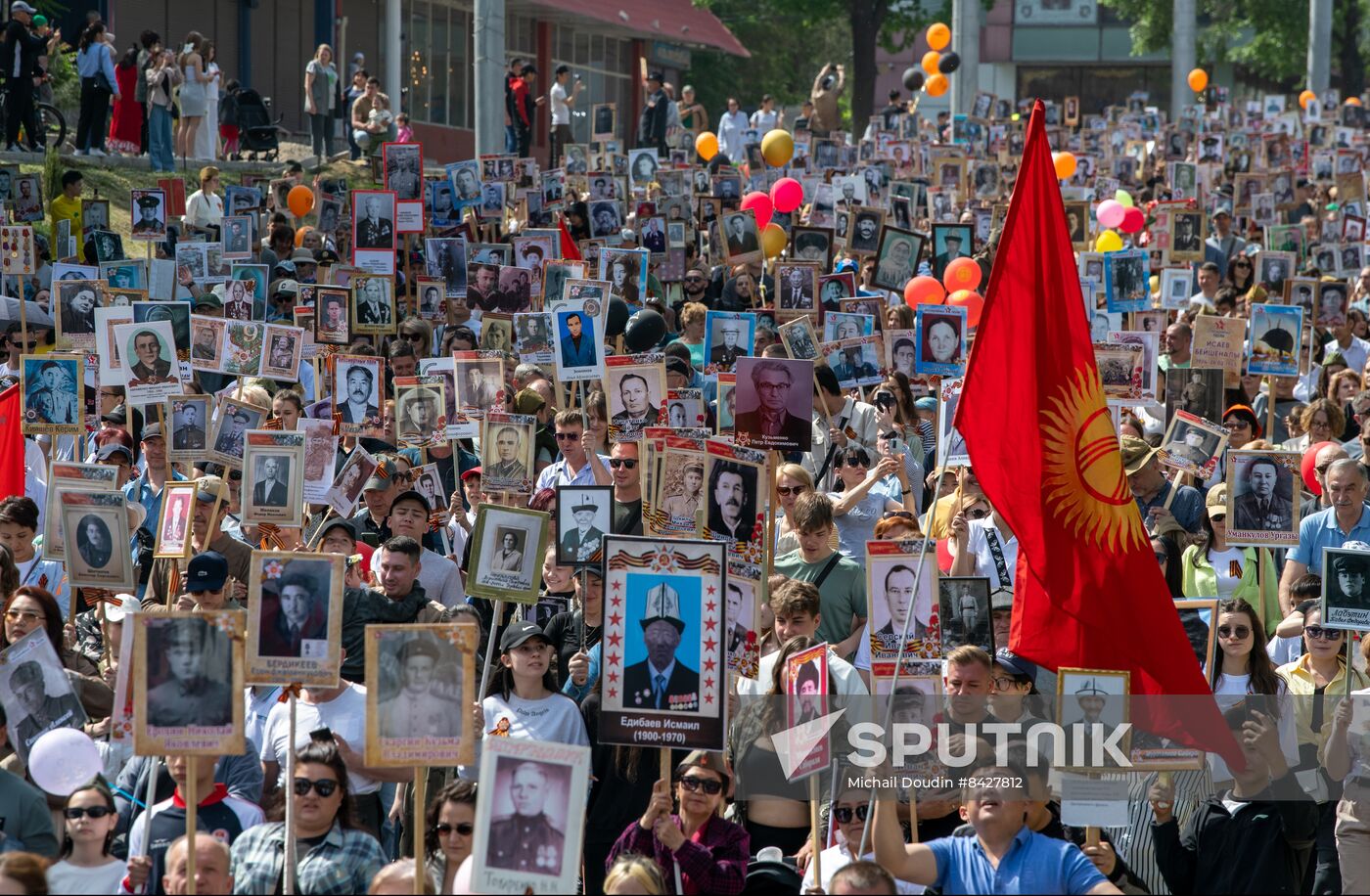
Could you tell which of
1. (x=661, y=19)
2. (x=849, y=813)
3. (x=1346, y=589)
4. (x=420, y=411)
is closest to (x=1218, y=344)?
(x=420, y=411)

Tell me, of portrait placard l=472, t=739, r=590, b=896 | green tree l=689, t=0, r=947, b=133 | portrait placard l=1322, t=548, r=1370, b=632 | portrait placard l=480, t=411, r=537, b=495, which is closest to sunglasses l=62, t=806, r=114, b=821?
portrait placard l=472, t=739, r=590, b=896

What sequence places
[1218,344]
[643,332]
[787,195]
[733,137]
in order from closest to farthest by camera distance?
[1218,344] → [643,332] → [787,195] → [733,137]

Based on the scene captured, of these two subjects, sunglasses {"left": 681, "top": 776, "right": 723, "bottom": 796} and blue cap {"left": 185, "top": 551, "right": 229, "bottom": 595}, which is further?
blue cap {"left": 185, "top": 551, "right": 229, "bottom": 595}

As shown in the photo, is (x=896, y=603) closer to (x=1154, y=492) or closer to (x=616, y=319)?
(x=1154, y=492)

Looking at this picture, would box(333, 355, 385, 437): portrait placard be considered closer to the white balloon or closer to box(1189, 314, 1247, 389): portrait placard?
the white balloon

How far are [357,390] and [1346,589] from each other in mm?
6135

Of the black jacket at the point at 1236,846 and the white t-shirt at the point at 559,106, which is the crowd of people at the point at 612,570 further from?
the white t-shirt at the point at 559,106

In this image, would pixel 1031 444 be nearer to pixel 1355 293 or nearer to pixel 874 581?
pixel 874 581

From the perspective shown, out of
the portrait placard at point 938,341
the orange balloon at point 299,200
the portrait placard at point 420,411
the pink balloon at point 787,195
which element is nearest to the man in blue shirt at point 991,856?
the portrait placard at point 420,411

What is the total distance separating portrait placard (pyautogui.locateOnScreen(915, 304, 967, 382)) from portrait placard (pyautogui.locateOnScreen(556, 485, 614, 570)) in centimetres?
449

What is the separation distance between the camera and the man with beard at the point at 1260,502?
345 inches

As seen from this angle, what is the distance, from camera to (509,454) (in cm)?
973

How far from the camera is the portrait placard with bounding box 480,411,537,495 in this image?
9.70m

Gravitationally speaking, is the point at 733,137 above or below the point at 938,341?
above
